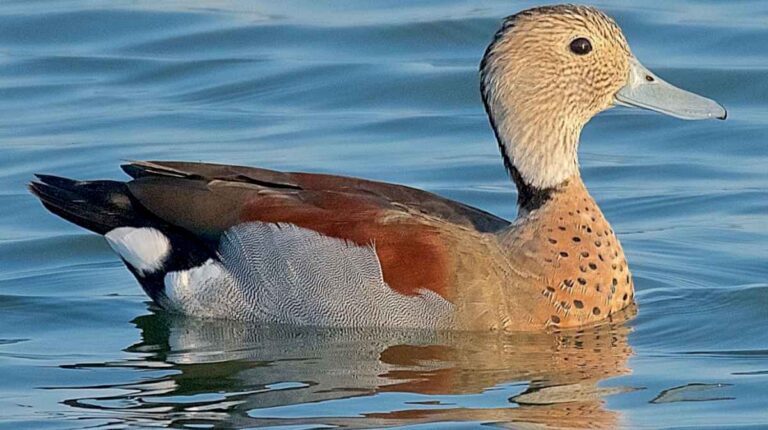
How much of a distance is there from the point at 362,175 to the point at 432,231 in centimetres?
311

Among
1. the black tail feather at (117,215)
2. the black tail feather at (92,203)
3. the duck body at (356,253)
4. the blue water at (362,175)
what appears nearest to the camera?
the blue water at (362,175)

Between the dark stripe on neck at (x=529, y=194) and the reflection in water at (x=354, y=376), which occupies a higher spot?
the dark stripe on neck at (x=529, y=194)

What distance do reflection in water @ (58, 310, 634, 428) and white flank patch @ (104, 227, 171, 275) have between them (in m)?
0.29

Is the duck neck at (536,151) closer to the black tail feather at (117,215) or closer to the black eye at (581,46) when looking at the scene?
the black eye at (581,46)

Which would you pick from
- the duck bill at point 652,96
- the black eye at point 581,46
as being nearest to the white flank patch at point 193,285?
the black eye at point 581,46

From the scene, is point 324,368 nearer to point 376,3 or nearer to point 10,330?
point 10,330

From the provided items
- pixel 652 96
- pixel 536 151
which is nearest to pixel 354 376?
pixel 536 151

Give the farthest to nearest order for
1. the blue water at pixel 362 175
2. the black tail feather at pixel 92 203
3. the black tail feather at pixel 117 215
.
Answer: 1. the black tail feather at pixel 92 203
2. the black tail feather at pixel 117 215
3. the blue water at pixel 362 175

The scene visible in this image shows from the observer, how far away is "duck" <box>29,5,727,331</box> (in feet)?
→ 28.9

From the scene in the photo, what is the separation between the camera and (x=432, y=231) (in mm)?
8836

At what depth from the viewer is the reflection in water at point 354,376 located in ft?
25.0

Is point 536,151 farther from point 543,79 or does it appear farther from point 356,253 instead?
point 356,253

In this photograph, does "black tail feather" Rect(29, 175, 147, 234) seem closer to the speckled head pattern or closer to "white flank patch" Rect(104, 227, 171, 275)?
"white flank patch" Rect(104, 227, 171, 275)

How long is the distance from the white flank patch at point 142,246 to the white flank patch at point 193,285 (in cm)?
10
